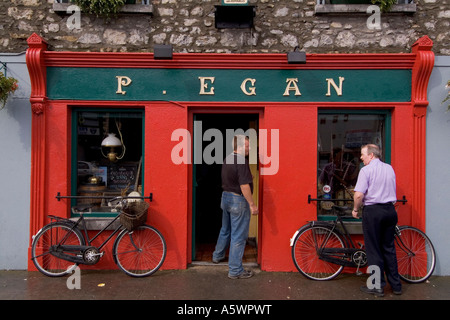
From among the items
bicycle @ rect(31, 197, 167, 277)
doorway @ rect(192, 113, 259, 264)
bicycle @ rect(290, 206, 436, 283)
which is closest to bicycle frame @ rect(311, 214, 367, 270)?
bicycle @ rect(290, 206, 436, 283)

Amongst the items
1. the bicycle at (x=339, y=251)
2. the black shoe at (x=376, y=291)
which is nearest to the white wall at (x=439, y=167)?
the bicycle at (x=339, y=251)

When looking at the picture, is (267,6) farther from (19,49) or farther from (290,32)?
(19,49)

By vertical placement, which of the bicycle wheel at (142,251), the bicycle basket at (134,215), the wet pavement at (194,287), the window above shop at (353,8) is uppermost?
the window above shop at (353,8)

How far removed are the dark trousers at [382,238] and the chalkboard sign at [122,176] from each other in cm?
374

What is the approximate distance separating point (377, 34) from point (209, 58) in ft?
9.07

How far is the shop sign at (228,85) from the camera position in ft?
18.1

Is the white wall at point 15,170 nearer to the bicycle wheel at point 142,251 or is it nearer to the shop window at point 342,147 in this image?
the bicycle wheel at point 142,251

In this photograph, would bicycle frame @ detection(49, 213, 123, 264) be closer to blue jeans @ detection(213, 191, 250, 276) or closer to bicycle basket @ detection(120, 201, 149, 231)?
bicycle basket @ detection(120, 201, 149, 231)

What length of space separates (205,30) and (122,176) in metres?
2.82

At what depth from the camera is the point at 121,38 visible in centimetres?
562

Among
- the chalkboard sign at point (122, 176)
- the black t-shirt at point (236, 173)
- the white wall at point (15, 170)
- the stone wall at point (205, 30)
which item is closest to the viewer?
the black t-shirt at point (236, 173)

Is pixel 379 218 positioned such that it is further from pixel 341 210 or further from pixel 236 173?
pixel 236 173

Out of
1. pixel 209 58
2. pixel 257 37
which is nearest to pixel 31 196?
pixel 209 58

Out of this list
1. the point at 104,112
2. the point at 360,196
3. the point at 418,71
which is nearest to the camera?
the point at 360,196
